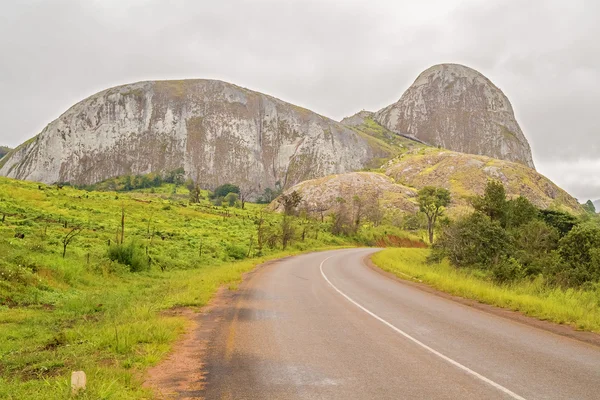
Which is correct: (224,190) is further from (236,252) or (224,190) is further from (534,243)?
(534,243)

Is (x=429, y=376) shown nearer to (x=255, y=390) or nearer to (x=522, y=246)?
(x=255, y=390)

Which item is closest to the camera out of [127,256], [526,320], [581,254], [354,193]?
[526,320]

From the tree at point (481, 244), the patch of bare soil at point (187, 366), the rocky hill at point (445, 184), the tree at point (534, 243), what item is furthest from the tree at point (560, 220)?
the rocky hill at point (445, 184)

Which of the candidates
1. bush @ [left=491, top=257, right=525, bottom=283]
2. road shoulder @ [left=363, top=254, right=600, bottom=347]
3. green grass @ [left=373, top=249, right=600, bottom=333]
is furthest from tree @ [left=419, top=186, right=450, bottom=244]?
road shoulder @ [left=363, top=254, right=600, bottom=347]

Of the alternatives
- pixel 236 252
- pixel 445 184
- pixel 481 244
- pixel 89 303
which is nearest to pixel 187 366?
pixel 89 303

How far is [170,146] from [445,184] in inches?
4829

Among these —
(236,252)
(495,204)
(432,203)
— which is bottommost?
(236,252)

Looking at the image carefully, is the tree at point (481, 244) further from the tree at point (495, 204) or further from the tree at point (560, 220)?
the tree at point (560, 220)

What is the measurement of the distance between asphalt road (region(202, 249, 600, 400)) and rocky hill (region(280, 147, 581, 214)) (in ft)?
311

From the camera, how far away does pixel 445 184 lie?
12200cm

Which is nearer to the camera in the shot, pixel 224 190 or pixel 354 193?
pixel 354 193

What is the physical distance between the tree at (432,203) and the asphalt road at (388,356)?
67.1 m

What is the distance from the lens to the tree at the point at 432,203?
77.3 m

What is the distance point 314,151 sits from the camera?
636ft
